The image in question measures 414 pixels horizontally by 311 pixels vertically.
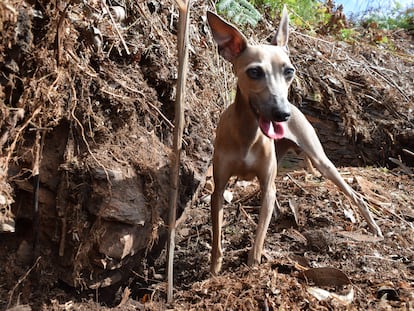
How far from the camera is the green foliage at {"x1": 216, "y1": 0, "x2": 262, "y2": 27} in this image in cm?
577

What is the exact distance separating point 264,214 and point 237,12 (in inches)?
123

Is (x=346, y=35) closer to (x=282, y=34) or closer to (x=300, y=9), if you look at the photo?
(x=300, y=9)

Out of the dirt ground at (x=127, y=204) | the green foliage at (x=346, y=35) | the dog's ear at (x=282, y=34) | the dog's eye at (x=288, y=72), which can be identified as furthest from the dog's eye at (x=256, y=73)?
the green foliage at (x=346, y=35)

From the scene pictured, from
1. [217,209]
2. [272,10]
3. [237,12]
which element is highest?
[272,10]

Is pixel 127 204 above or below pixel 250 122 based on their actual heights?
below

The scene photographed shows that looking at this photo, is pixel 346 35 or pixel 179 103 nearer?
pixel 179 103

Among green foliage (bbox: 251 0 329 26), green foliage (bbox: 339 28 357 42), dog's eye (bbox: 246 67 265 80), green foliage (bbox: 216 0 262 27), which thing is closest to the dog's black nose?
dog's eye (bbox: 246 67 265 80)

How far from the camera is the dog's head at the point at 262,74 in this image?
3106 mm

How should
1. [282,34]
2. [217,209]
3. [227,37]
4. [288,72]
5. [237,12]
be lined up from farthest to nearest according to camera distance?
[237,12], [282,34], [217,209], [227,37], [288,72]

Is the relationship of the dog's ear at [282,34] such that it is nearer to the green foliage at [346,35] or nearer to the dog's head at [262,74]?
the dog's head at [262,74]

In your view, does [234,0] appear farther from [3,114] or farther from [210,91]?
[3,114]

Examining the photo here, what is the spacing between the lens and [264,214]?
11.8ft

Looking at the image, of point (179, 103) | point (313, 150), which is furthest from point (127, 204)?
point (313, 150)

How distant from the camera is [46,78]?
3.15 metres
